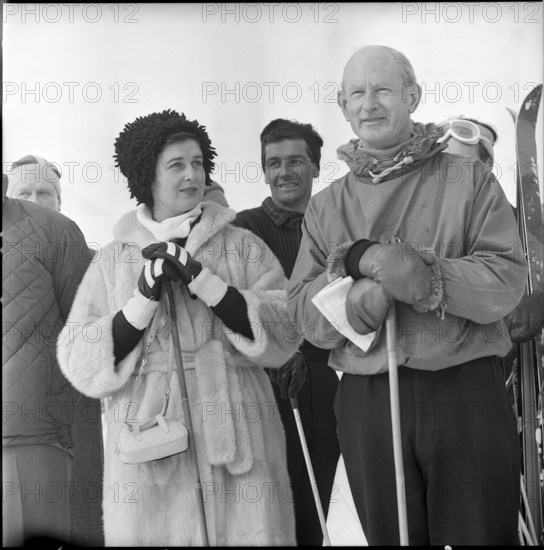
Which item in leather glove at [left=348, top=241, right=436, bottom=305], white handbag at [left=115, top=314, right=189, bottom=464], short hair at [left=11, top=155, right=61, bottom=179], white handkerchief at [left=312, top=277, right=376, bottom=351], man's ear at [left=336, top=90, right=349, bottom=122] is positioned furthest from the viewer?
short hair at [left=11, top=155, right=61, bottom=179]

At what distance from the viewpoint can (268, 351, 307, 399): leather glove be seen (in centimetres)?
308

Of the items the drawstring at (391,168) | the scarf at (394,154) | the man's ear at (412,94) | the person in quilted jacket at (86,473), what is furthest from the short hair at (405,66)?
the person in quilted jacket at (86,473)

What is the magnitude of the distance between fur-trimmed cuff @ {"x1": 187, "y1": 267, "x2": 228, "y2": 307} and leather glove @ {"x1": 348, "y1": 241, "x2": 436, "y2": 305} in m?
0.54

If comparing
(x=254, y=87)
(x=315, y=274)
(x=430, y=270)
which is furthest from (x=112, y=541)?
(x=254, y=87)

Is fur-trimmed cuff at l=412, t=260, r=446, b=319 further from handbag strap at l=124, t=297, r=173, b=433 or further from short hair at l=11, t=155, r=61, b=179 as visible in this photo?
short hair at l=11, t=155, r=61, b=179

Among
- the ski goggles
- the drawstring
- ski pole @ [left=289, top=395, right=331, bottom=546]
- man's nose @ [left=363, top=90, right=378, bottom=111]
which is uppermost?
man's nose @ [left=363, top=90, right=378, bottom=111]

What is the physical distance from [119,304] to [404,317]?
91 centimetres

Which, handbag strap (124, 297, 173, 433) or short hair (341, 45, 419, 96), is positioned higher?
short hair (341, 45, 419, 96)

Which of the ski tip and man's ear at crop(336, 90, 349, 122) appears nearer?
man's ear at crop(336, 90, 349, 122)

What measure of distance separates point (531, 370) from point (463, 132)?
2.72 ft

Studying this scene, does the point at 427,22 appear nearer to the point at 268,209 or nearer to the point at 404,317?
the point at 268,209

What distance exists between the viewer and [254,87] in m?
3.24

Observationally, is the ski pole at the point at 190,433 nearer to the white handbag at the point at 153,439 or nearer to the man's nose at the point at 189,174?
the white handbag at the point at 153,439

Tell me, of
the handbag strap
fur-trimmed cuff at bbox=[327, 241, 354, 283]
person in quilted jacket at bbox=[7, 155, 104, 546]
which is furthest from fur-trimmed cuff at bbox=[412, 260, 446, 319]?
person in quilted jacket at bbox=[7, 155, 104, 546]
